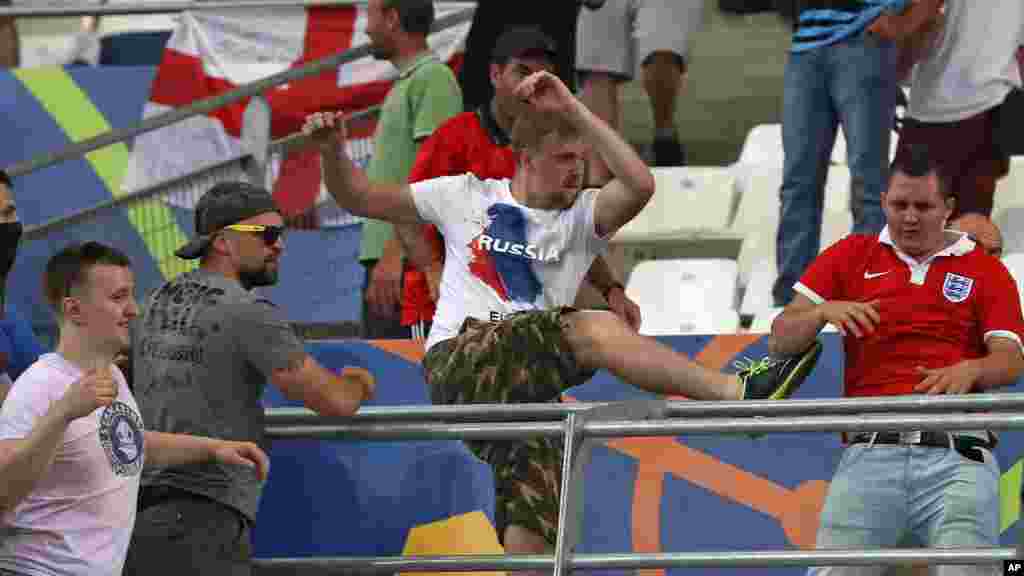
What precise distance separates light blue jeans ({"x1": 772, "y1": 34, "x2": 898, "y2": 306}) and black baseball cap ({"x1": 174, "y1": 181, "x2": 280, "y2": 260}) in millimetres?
2843

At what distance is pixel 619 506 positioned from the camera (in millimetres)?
6742

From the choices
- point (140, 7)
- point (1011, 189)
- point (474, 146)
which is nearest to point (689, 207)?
point (1011, 189)

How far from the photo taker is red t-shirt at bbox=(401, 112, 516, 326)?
22.7ft

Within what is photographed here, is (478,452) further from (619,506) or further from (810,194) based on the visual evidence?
(810,194)

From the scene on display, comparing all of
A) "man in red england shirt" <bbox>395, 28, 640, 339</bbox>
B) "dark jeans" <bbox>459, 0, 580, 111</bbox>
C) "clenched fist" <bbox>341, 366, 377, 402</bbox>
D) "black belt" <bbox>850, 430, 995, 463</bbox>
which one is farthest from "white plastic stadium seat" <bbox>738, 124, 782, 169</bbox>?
"clenched fist" <bbox>341, 366, 377, 402</bbox>

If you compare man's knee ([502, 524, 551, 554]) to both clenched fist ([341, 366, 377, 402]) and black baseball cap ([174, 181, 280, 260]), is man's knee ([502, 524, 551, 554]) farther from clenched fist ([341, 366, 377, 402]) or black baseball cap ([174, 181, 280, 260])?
black baseball cap ([174, 181, 280, 260])

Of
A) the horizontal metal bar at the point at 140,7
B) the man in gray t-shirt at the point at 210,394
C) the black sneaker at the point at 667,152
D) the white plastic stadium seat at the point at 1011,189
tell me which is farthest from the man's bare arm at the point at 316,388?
the black sneaker at the point at 667,152

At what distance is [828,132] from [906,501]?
8.58 ft

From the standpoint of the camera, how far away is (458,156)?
7.00 meters

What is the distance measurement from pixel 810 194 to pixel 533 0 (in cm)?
151

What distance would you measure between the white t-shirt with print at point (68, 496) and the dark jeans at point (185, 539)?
26 centimetres

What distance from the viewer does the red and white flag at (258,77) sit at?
983 centimetres

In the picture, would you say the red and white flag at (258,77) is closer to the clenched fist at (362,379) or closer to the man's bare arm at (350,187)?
the man's bare arm at (350,187)

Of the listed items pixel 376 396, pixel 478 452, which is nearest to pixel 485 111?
pixel 376 396
